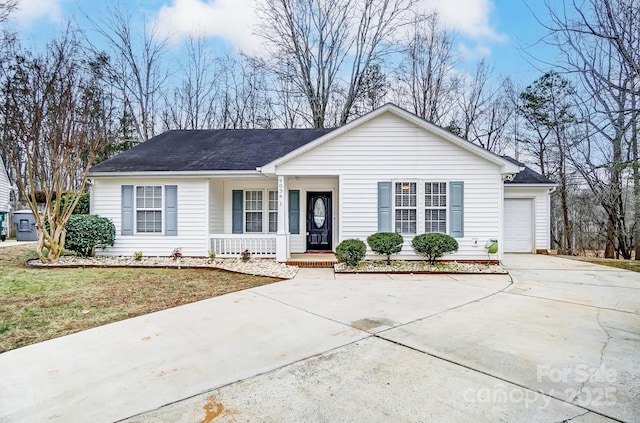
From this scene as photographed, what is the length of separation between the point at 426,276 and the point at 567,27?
17.9 ft

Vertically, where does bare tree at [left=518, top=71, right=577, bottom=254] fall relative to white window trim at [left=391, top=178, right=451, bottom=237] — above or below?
above

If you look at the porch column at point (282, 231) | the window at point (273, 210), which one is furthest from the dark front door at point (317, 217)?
the porch column at point (282, 231)

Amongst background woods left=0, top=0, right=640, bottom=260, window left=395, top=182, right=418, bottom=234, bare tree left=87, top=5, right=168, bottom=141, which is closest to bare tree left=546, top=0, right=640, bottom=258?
window left=395, top=182, right=418, bottom=234

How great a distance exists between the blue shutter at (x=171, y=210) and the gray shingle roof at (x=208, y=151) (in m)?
0.66

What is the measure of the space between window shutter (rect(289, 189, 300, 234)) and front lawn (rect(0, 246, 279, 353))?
3230 mm

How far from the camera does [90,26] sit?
19.3 metres

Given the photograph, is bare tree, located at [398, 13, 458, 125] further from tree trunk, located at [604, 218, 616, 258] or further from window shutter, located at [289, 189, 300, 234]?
window shutter, located at [289, 189, 300, 234]

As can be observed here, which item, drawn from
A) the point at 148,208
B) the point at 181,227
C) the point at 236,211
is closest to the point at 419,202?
the point at 236,211

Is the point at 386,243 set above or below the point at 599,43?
below

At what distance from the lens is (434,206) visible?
9.66 meters

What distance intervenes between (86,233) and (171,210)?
2.44 m

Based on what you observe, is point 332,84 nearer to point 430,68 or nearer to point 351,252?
point 430,68

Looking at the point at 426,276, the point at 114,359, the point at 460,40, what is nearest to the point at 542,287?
the point at 426,276

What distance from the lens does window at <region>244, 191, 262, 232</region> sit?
11555 millimetres
